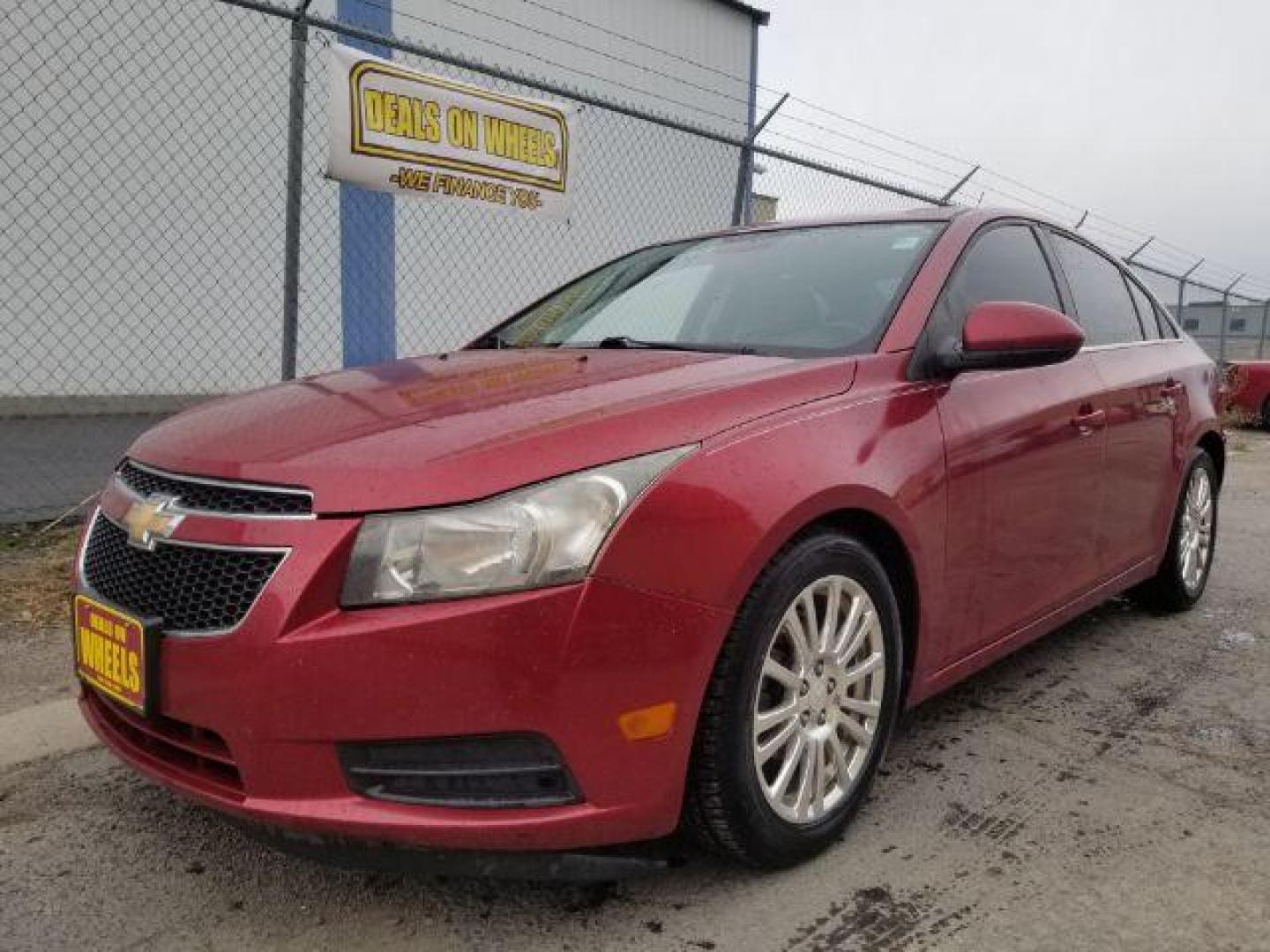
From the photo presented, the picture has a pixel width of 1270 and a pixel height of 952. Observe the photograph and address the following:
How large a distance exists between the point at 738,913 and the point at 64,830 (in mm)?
1523

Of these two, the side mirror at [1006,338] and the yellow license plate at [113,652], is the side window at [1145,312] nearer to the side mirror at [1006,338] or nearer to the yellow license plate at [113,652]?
the side mirror at [1006,338]

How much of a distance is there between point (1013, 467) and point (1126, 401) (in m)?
0.92

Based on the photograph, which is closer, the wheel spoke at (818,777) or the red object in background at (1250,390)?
the wheel spoke at (818,777)

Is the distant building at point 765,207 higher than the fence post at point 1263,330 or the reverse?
higher

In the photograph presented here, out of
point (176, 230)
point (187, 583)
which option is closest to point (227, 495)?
point (187, 583)

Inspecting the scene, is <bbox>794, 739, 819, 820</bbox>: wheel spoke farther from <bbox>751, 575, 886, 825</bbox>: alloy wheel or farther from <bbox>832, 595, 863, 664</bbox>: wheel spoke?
<bbox>832, 595, 863, 664</bbox>: wheel spoke

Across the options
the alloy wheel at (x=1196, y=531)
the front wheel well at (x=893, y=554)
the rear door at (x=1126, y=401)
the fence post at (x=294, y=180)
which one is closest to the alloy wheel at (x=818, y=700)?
the front wheel well at (x=893, y=554)

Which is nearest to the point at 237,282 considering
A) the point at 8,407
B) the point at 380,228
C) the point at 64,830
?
the point at 380,228

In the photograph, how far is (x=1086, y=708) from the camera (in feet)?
9.80

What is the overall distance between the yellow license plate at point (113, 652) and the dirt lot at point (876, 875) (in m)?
0.40

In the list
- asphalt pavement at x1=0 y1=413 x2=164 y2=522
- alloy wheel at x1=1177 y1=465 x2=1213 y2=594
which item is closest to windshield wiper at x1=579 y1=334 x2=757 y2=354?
alloy wheel at x1=1177 y1=465 x2=1213 y2=594

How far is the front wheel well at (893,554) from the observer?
213cm

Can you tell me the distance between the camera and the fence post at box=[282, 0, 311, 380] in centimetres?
417

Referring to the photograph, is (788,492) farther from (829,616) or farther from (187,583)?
(187,583)
